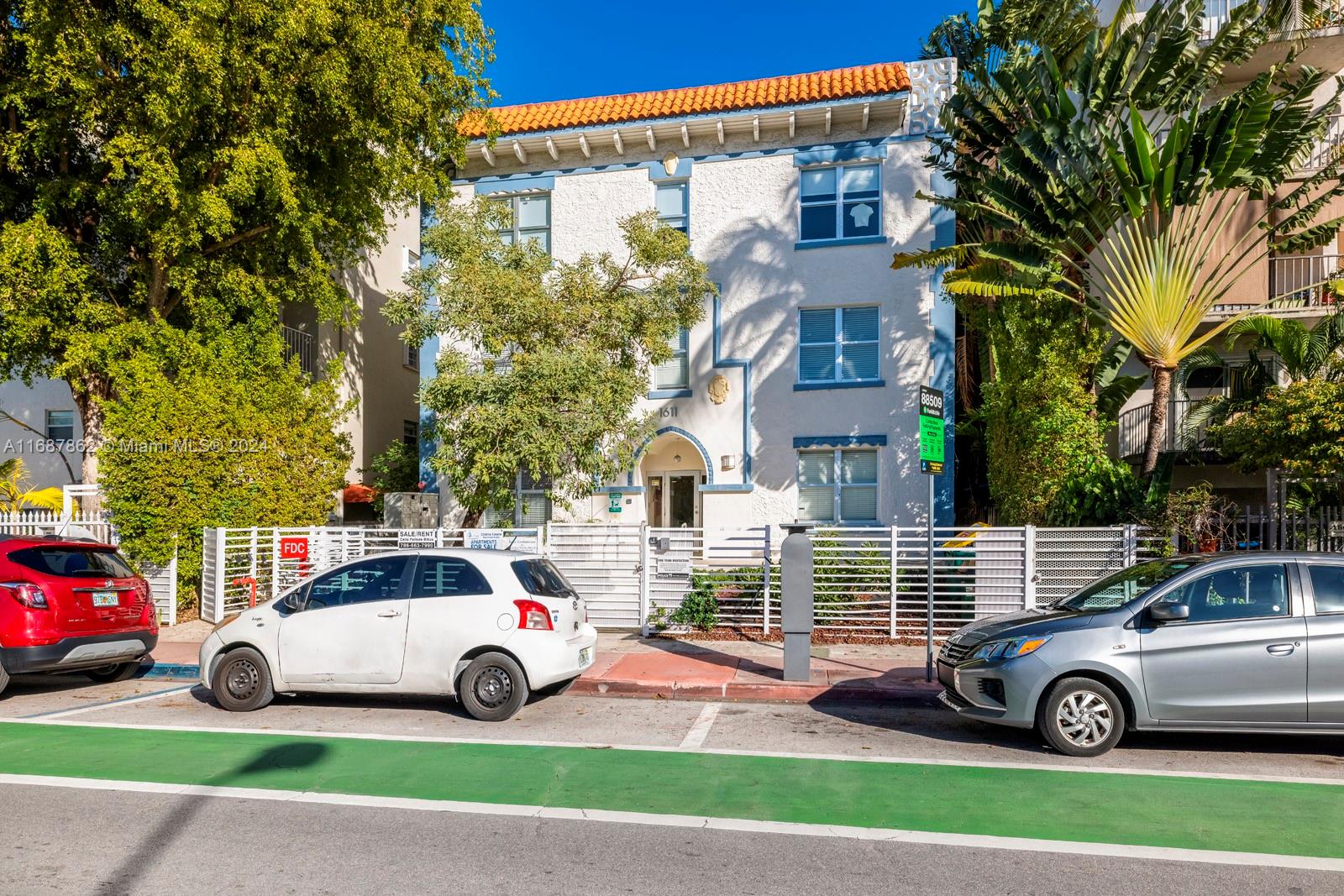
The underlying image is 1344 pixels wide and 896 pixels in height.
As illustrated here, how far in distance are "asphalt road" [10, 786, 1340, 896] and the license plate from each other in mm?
4467

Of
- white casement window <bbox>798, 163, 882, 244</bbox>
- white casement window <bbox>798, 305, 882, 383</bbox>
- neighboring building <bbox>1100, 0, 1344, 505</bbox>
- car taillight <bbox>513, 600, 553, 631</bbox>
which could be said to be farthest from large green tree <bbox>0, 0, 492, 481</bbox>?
neighboring building <bbox>1100, 0, 1344, 505</bbox>

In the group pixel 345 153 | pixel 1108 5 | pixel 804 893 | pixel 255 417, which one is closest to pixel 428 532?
pixel 255 417

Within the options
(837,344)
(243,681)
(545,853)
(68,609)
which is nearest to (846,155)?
(837,344)

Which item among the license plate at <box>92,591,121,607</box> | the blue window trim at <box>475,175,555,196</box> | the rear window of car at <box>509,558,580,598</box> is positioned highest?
the blue window trim at <box>475,175,555,196</box>

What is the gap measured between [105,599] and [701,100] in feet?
46.8

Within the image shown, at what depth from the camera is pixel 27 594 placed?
8930 mm

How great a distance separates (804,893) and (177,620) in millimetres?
13179

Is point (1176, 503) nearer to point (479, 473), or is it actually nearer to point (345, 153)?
point (479, 473)

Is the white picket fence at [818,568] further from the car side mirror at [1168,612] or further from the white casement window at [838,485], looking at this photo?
the car side mirror at [1168,612]

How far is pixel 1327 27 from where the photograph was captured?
57.0 ft

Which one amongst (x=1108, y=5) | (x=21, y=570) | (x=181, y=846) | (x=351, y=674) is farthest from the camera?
(x=1108, y=5)

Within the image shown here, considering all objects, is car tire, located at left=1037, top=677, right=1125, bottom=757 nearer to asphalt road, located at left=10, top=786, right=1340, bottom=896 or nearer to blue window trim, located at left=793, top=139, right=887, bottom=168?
asphalt road, located at left=10, top=786, right=1340, bottom=896

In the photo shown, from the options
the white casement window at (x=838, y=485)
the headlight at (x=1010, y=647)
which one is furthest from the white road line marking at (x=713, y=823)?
the white casement window at (x=838, y=485)

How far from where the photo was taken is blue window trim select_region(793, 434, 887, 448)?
17.3 metres
